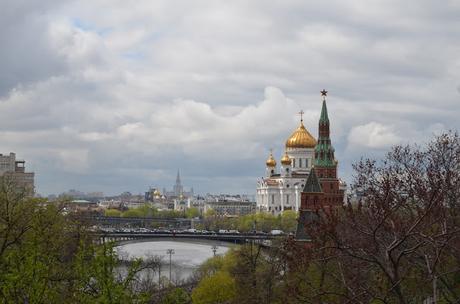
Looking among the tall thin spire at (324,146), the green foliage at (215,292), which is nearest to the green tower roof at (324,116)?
the tall thin spire at (324,146)

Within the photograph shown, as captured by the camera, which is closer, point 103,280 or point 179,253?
point 103,280

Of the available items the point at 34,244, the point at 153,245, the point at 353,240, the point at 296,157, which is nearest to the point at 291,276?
the point at 353,240

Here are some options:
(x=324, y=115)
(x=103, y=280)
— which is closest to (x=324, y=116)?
(x=324, y=115)

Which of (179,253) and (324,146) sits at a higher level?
(324,146)

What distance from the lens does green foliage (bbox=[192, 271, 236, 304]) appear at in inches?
2055

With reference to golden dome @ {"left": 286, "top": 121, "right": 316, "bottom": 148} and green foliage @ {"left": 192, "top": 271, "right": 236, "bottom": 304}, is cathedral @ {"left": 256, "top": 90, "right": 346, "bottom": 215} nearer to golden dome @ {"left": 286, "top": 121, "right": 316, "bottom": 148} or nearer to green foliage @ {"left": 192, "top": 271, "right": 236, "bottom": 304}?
golden dome @ {"left": 286, "top": 121, "right": 316, "bottom": 148}

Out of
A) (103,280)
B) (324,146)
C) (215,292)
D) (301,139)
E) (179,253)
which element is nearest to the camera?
(103,280)

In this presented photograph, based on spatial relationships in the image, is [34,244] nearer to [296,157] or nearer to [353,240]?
[353,240]

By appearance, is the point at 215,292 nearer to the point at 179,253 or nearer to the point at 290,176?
the point at 179,253

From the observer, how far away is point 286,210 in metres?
168

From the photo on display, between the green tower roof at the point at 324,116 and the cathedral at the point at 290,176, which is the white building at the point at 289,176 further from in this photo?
the green tower roof at the point at 324,116

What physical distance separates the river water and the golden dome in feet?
85.7

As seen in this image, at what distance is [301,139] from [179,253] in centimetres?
4018

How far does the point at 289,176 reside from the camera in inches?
6511
